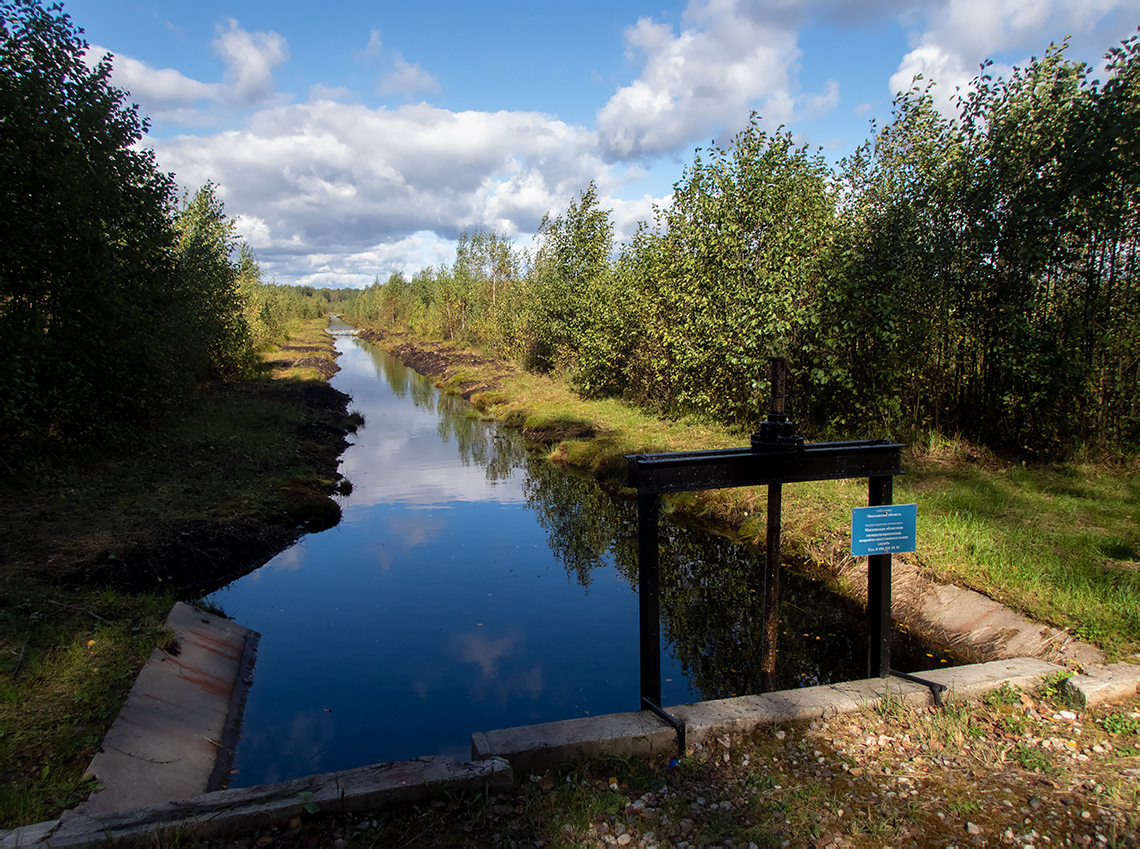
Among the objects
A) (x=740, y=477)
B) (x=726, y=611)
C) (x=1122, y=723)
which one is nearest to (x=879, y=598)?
(x=1122, y=723)

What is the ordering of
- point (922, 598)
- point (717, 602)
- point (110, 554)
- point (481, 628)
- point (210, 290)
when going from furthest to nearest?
point (210, 290), point (717, 602), point (481, 628), point (110, 554), point (922, 598)

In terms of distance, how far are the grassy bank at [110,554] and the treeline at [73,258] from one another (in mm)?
936

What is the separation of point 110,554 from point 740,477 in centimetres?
769

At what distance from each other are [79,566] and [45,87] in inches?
336

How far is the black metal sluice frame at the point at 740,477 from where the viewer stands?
14.3 ft

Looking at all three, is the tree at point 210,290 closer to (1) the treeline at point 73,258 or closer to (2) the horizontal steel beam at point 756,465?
(1) the treeline at point 73,258

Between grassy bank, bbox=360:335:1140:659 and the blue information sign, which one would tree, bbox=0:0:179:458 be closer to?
grassy bank, bbox=360:335:1140:659

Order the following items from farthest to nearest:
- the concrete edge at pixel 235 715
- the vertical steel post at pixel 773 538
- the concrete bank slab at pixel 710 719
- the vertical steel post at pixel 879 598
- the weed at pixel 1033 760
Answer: the concrete edge at pixel 235 715, the vertical steel post at pixel 879 598, the vertical steel post at pixel 773 538, the concrete bank slab at pixel 710 719, the weed at pixel 1033 760

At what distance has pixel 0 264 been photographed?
9969 mm

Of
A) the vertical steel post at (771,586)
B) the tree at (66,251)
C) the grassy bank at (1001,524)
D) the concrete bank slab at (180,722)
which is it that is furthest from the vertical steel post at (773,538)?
the tree at (66,251)

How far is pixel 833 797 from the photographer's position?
365 centimetres

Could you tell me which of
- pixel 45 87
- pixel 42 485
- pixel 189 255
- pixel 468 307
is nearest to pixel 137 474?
pixel 42 485

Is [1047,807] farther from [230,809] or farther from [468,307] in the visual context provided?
[468,307]

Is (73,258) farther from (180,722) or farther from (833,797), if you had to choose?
(833,797)
